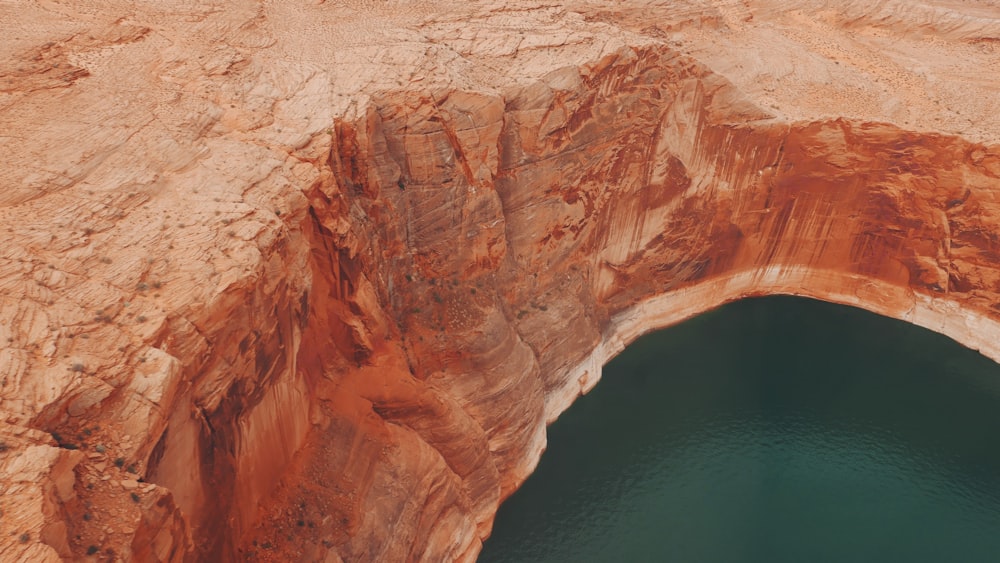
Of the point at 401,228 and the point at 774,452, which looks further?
the point at 774,452

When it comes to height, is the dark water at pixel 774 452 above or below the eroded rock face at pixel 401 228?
below

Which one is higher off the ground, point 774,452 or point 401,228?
point 401,228

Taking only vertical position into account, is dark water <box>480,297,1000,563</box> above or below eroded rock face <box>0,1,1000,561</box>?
below

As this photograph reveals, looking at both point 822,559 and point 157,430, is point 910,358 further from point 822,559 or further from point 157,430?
point 157,430

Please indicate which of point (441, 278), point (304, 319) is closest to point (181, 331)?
point (304, 319)

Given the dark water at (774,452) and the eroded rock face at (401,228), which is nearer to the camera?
the eroded rock face at (401,228)
